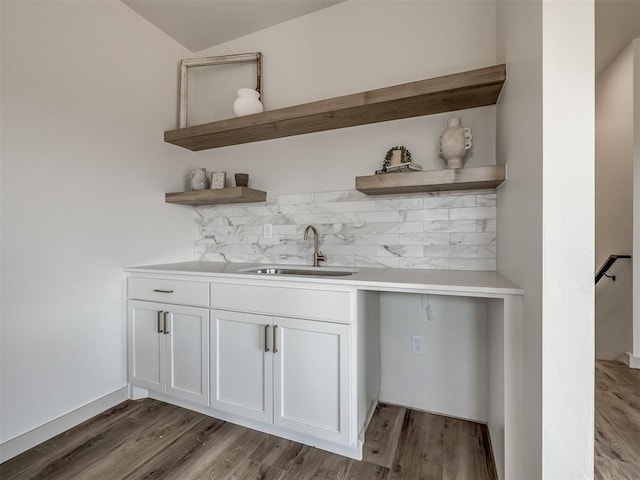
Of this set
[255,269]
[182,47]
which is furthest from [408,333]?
[182,47]

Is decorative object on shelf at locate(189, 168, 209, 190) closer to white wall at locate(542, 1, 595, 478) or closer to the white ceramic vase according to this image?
the white ceramic vase

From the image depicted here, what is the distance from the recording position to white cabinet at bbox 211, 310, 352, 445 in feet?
4.84

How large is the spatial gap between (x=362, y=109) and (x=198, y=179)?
1347mm

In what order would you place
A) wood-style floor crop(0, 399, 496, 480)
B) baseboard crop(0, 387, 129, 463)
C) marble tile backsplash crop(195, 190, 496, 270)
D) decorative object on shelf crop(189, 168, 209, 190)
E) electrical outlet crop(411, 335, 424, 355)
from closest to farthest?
wood-style floor crop(0, 399, 496, 480)
baseboard crop(0, 387, 129, 463)
marble tile backsplash crop(195, 190, 496, 270)
electrical outlet crop(411, 335, 424, 355)
decorative object on shelf crop(189, 168, 209, 190)

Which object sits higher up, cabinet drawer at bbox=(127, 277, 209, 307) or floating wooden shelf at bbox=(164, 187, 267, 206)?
floating wooden shelf at bbox=(164, 187, 267, 206)

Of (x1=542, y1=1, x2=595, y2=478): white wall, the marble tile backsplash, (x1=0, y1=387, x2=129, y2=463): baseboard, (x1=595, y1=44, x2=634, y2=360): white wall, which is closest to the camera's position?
(x1=542, y1=1, x2=595, y2=478): white wall

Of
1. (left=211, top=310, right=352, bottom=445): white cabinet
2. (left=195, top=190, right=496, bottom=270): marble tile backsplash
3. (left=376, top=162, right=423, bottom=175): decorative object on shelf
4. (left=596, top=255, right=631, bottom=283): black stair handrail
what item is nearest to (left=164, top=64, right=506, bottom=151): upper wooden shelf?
(left=376, top=162, right=423, bottom=175): decorative object on shelf

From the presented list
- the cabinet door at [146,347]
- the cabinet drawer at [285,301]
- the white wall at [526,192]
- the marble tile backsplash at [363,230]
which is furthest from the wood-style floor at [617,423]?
the cabinet door at [146,347]

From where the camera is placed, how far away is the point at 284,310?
5.17ft

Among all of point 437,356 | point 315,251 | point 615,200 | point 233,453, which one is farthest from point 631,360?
point 233,453

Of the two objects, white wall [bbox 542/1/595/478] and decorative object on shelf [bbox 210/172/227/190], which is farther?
decorative object on shelf [bbox 210/172/227/190]

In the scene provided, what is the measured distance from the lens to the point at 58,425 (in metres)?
1.69

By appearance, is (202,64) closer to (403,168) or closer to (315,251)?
(315,251)

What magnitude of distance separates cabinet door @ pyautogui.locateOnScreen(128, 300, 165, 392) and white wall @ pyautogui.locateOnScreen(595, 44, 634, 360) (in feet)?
11.9
